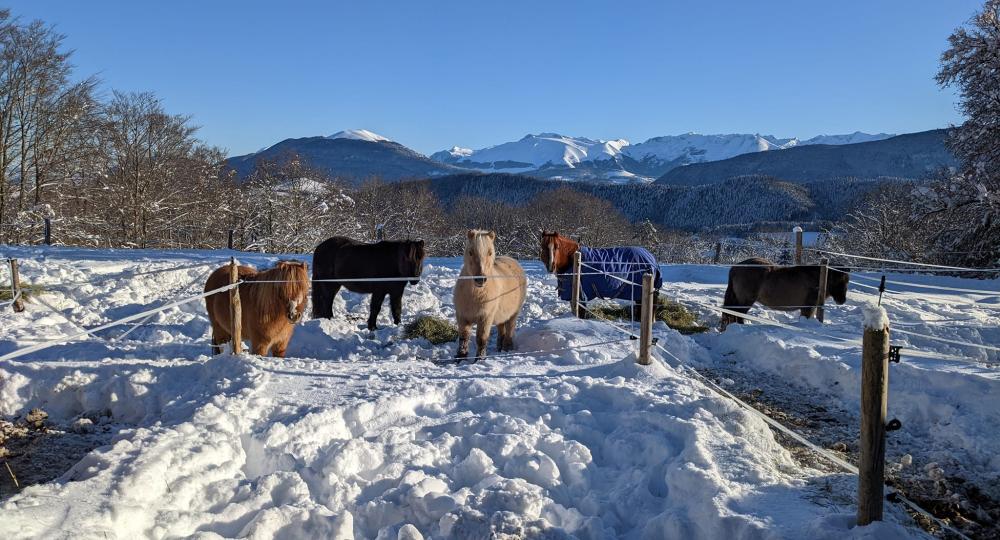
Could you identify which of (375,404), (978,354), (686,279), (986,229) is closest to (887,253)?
(986,229)

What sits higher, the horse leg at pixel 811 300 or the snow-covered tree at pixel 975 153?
the snow-covered tree at pixel 975 153

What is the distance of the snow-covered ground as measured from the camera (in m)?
2.70

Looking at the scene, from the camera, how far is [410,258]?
26.5ft

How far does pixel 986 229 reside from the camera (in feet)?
48.0

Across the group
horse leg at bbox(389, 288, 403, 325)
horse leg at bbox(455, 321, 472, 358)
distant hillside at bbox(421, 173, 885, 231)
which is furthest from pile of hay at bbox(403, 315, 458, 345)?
distant hillside at bbox(421, 173, 885, 231)

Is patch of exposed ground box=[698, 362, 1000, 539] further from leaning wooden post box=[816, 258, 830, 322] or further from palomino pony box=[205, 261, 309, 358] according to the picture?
palomino pony box=[205, 261, 309, 358]

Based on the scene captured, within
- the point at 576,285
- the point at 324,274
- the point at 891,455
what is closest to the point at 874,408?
the point at 891,455

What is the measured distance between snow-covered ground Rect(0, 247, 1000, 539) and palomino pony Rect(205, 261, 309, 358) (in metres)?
0.42

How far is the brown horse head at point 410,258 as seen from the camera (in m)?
8.08

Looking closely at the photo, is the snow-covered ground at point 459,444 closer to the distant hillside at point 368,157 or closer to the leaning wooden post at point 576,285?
the leaning wooden post at point 576,285

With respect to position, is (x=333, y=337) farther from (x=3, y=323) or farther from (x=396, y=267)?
(x=3, y=323)

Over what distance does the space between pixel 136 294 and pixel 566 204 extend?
33325 mm

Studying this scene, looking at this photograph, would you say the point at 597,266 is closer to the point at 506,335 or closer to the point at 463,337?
the point at 506,335

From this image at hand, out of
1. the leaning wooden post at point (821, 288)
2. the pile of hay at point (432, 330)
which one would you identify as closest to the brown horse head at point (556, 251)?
the pile of hay at point (432, 330)
